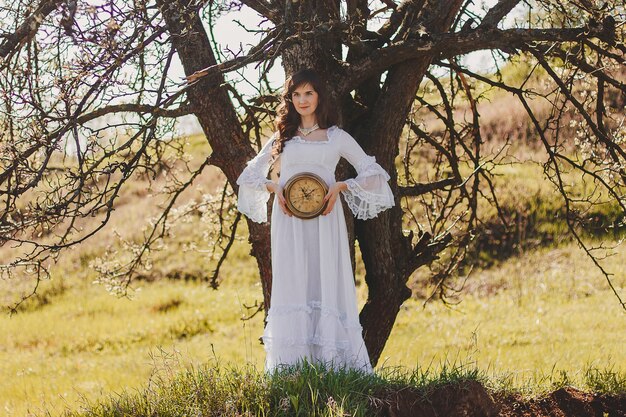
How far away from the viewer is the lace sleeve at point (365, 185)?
5.64m

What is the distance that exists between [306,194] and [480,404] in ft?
5.56

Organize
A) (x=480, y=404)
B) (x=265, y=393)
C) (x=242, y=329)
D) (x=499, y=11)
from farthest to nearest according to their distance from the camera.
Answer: (x=242, y=329) < (x=499, y=11) < (x=480, y=404) < (x=265, y=393)

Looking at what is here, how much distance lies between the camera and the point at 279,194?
18.4ft

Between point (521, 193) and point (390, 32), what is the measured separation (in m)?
10.3

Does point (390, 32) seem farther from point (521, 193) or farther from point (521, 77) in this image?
point (521, 77)

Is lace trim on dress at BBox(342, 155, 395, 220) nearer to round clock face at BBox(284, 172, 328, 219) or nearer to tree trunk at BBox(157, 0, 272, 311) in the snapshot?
round clock face at BBox(284, 172, 328, 219)

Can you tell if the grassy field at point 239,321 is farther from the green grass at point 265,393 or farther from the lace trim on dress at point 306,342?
the green grass at point 265,393

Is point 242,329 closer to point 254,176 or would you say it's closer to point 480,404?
point 254,176

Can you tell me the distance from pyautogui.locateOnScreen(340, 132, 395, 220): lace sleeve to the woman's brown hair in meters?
0.18

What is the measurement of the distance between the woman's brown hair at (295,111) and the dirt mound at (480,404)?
189cm

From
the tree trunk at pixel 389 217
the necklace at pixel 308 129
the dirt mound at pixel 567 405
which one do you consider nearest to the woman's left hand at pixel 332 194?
the necklace at pixel 308 129

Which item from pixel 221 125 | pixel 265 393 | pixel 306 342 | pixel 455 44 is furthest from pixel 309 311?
pixel 455 44

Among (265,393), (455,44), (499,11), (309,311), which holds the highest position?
(499,11)

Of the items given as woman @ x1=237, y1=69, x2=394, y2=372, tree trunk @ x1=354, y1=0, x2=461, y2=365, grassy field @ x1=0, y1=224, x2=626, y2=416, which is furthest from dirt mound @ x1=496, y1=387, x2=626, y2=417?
grassy field @ x1=0, y1=224, x2=626, y2=416
